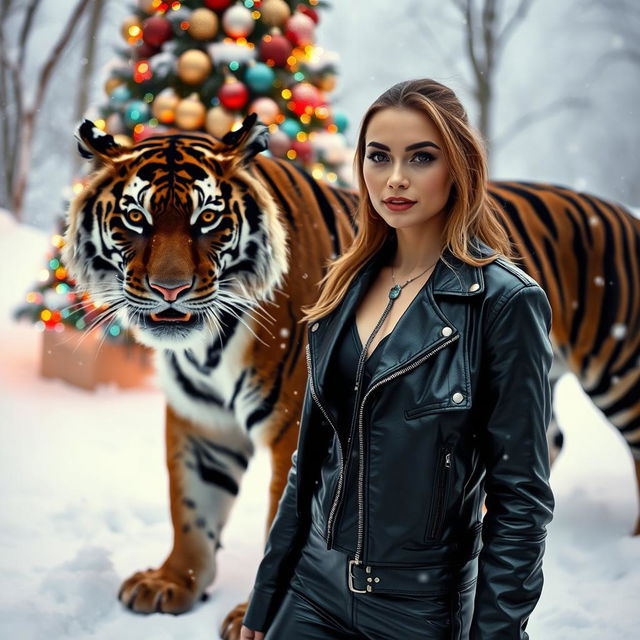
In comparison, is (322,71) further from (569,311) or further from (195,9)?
(569,311)

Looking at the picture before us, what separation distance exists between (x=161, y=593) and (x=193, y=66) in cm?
180

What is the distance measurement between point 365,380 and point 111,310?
87 centimetres

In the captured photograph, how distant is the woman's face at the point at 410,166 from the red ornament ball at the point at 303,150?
203 centimetres

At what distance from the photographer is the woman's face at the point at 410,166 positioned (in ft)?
3.74

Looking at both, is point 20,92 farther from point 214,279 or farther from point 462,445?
point 462,445

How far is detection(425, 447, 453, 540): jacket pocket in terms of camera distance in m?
1.07

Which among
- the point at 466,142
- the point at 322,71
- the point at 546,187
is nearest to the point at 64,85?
the point at 322,71

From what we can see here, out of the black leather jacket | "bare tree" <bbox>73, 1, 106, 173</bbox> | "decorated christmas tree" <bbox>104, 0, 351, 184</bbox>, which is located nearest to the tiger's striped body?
"decorated christmas tree" <bbox>104, 0, 351, 184</bbox>

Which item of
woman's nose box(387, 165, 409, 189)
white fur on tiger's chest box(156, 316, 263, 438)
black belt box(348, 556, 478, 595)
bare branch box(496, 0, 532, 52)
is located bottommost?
white fur on tiger's chest box(156, 316, 263, 438)

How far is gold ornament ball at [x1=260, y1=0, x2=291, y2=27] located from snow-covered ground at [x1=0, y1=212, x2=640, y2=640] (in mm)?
1654

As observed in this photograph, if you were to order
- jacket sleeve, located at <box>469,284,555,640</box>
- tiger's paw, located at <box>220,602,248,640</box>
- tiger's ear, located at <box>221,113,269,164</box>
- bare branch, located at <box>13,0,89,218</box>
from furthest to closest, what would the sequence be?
bare branch, located at <box>13,0,89,218</box> < tiger's paw, located at <box>220,602,248,640</box> < tiger's ear, located at <box>221,113,269,164</box> < jacket sleeve, located at <box>469,284,555,640</box>

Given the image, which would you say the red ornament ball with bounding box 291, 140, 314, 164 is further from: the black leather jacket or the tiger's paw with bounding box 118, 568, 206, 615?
the black leather jacket

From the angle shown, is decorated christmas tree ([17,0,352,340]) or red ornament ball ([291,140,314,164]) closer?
decorated christmas tree ([17,0,352,340])

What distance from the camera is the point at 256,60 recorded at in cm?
302
